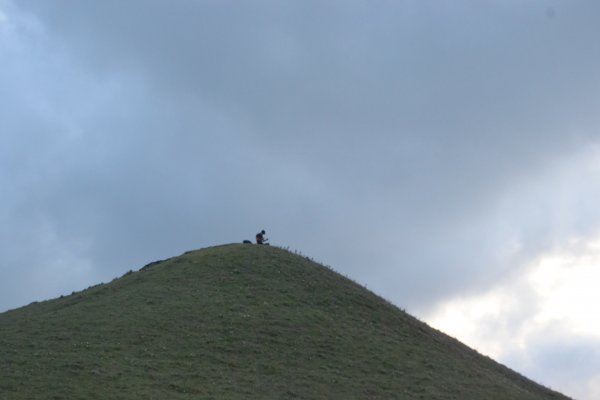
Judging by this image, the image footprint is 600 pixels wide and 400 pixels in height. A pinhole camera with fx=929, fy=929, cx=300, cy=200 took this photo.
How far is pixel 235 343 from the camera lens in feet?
147

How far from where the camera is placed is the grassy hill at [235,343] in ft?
128

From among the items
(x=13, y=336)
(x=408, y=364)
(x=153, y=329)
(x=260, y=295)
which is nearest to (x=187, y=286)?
(x=260, y=295)

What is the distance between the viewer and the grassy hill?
39.1 metres

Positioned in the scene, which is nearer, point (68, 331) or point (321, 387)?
point (321, 387)

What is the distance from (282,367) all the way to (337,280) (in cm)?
1582

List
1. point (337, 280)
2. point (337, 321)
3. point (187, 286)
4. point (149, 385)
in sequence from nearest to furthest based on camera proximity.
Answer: point (149, 385) → point (337, 321) → point (187, 286) → point (337, 280)

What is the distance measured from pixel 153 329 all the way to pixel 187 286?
7.79 metres

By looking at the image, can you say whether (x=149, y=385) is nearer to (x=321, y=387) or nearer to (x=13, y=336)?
(x=321, y=387)

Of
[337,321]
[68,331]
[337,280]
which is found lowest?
[68,331]

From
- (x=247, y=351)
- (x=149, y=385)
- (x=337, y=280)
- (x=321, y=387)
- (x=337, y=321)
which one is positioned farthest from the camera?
(x=337, y=280)

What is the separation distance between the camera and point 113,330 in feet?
149

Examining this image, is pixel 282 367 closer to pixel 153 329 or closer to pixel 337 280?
pixel 153 329

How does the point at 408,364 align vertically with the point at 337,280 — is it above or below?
below

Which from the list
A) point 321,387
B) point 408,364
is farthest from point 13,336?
point 408,364
